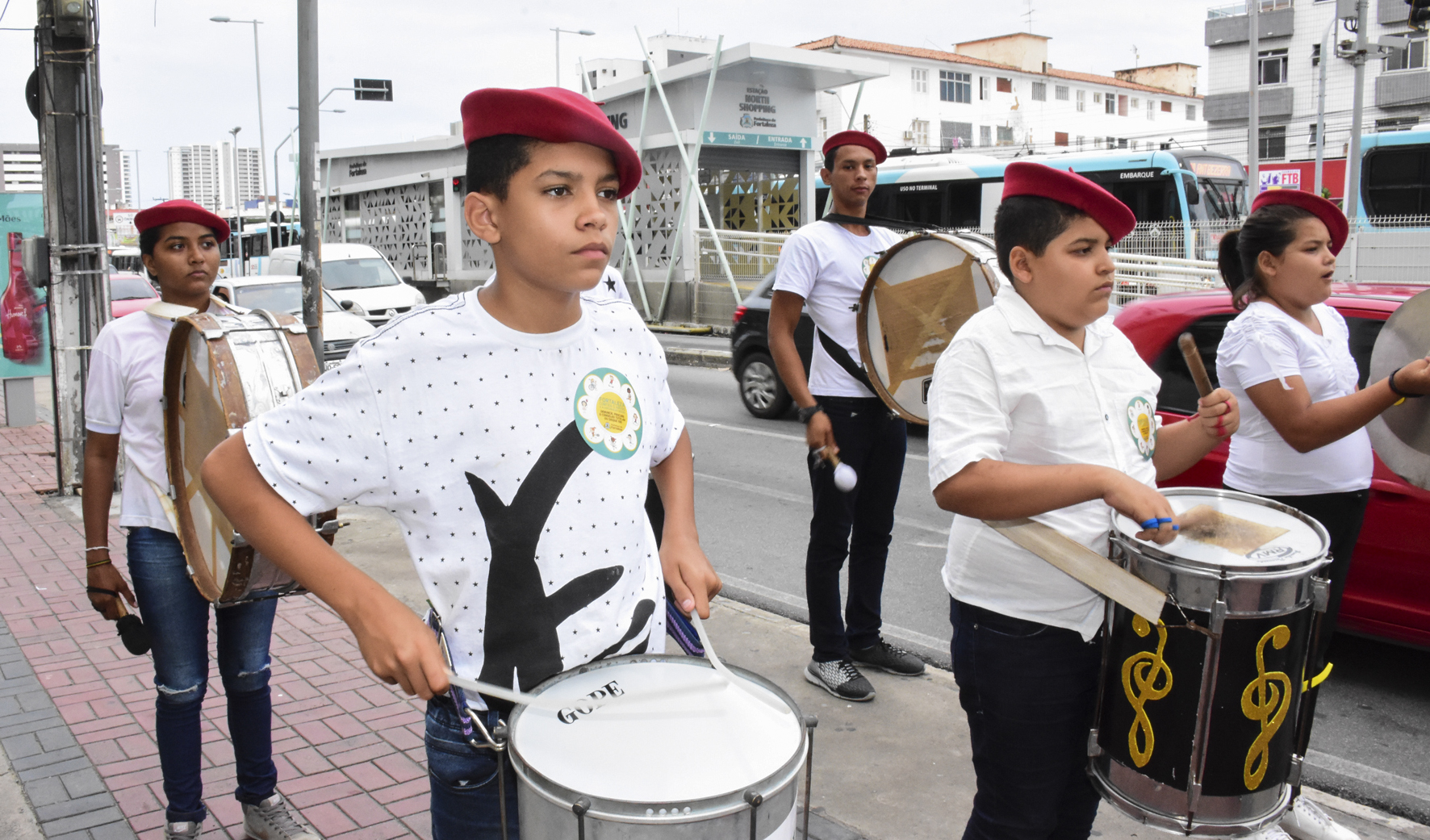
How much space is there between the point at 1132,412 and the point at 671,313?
20363 mm

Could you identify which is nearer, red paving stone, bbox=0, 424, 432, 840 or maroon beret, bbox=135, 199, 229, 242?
maroon beret, bbox=135, 199, 229, 242

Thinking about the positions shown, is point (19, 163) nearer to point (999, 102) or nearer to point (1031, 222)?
point (1031, 222)

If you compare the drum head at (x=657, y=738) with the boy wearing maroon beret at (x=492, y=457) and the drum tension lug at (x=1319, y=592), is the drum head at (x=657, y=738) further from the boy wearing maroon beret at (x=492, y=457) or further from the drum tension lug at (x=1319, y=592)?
the drum tension lug at (x=1319, y=592)

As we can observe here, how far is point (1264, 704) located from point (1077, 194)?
1.06 meters

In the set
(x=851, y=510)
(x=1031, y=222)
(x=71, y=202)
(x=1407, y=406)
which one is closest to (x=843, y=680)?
(x=851, y=510)

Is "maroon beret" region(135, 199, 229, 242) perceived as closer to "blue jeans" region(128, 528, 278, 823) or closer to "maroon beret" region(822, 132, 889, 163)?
"blue jeans" region(128, 528, 278, 823)

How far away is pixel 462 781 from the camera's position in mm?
1803

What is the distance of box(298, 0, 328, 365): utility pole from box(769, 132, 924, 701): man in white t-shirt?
185 inches

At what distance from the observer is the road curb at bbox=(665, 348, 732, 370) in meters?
17.1

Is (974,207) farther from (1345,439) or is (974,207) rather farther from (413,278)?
(1345,439)

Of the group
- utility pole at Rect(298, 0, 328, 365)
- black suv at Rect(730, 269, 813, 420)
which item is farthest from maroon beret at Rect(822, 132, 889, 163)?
black suv at Rect(730, 269, 813, 420)

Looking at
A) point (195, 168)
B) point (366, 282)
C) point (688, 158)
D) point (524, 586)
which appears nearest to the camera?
point (524, 586)

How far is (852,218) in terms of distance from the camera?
170 inches

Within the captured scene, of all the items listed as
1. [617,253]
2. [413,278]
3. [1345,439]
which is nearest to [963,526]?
[1345,439]
